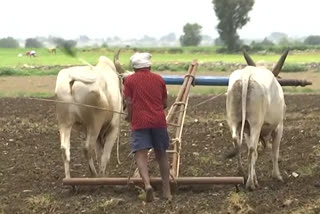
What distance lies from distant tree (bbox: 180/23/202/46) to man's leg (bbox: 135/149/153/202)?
292 feet

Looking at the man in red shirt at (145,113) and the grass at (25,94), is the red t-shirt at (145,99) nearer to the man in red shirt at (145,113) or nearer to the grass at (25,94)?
the man in red shirt at (145,113)

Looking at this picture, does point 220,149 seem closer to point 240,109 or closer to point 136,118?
point 240,109

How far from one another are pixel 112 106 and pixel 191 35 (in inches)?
3513

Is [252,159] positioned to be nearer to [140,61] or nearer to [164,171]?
[164,171]

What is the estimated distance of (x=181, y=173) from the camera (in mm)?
9359

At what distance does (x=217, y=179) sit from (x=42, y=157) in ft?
14.1

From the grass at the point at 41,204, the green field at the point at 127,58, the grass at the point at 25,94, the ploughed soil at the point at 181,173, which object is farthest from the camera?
the green field at the point at 127,58

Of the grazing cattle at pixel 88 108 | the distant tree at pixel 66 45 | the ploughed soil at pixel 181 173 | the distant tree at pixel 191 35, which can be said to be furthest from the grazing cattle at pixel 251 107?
the distant tree at pixel 191 35

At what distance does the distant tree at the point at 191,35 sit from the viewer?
96.2 m

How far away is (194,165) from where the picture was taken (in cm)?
993

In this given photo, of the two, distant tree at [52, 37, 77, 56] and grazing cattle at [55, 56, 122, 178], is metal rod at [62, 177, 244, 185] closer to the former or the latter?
grazing cattle at [55, 56, 122, 178]

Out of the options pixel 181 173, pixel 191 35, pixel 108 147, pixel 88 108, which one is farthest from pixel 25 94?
pixel 191 35

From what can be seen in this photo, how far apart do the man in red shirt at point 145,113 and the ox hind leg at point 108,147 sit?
130cm

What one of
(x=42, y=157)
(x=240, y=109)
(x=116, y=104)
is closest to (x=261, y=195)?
(x=240, y=109)
